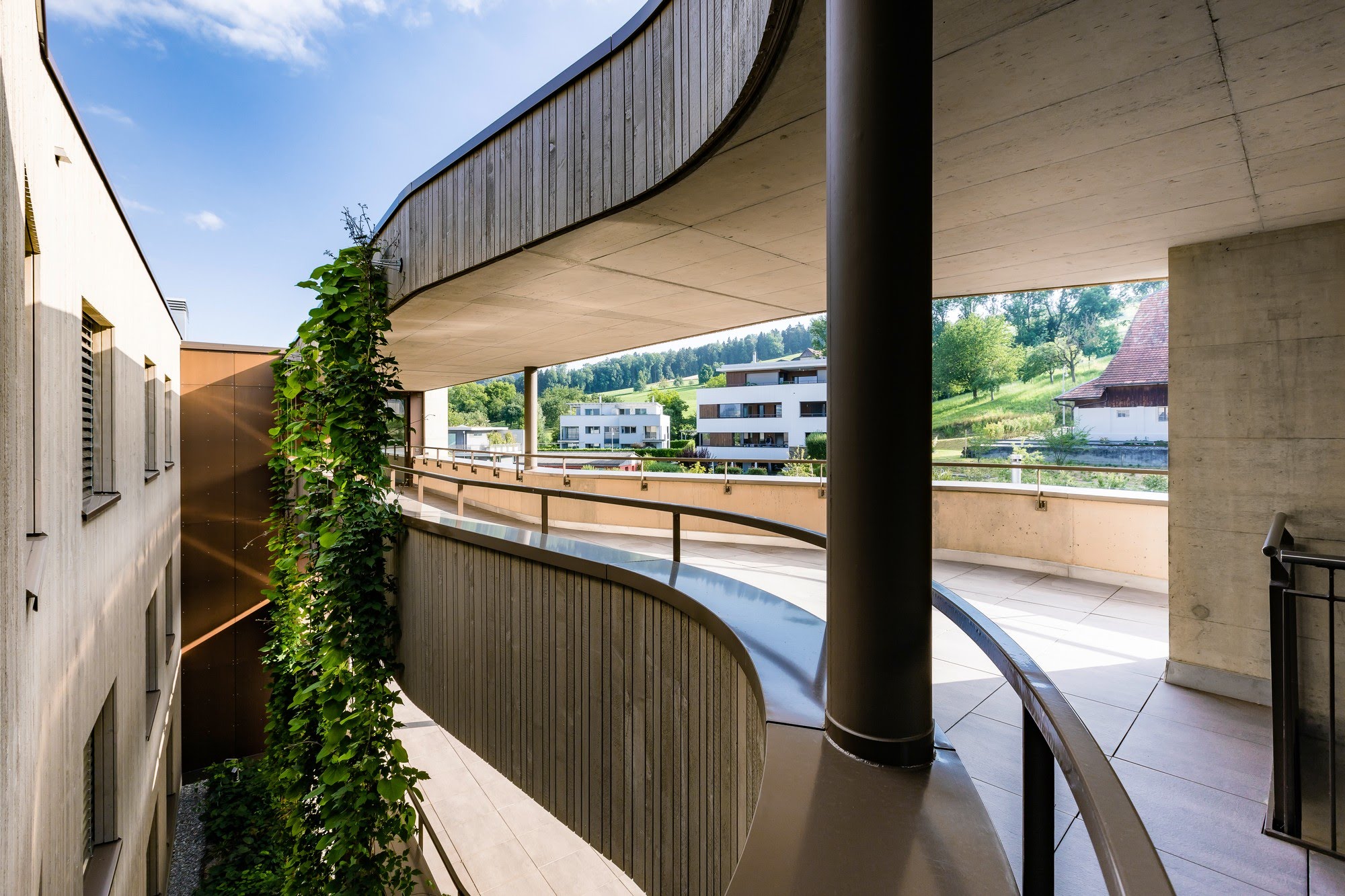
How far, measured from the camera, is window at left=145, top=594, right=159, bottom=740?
6.71m

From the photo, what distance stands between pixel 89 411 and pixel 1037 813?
21.6ft

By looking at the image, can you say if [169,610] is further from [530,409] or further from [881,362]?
[881,362]

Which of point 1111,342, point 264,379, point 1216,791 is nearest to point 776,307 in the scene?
point 1216,791

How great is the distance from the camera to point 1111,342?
1519 inches

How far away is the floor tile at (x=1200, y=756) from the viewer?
283 centimetres

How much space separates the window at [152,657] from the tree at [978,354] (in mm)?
39714

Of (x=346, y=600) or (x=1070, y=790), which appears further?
(x=346, y=600)

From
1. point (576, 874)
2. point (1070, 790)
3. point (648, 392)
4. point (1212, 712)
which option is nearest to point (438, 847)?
point (576, 874)

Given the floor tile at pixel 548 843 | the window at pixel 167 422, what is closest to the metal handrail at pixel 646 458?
the window at pixel 167 422

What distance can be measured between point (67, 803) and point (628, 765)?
10.5ft

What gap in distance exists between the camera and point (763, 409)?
2009 inches

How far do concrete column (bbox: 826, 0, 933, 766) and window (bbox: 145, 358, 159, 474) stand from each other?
8259 mm

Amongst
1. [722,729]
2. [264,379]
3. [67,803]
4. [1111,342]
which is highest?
[1111,342]

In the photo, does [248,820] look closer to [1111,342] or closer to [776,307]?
[776,307]
